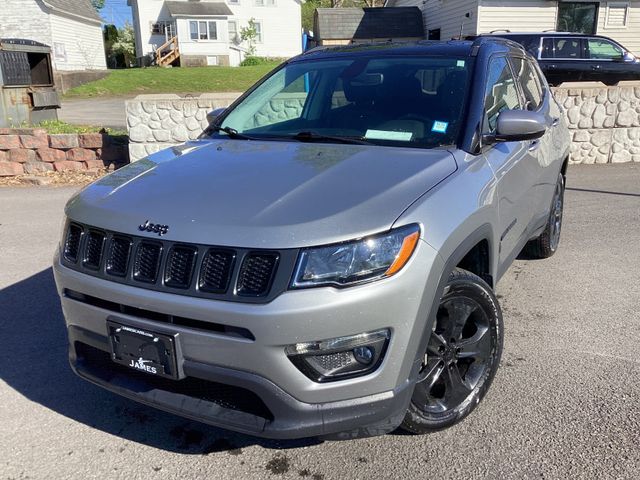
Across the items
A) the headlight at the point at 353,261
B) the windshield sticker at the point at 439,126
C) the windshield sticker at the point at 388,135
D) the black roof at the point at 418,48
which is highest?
the black roof at the point at 418,48

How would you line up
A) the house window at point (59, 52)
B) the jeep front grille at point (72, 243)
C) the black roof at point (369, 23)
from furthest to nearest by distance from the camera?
the house window at point (59, 52)
the black roof at point (369, 23)
the jeep front grille at point (72, 243)

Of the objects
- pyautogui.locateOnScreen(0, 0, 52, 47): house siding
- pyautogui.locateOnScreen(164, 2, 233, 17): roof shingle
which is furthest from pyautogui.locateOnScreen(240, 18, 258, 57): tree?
pyautogui.locateOnScreen(0, 0, 52, 47): house siding

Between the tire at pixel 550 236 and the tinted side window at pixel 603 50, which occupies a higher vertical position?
the tinted side window at pixel 603 50

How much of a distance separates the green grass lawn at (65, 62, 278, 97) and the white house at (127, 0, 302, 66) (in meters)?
7.95

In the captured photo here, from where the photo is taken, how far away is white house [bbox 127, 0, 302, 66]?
39.8 m

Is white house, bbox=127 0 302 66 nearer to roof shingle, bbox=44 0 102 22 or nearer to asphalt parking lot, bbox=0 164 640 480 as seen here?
roof shingle, bbox=44 0 102 22

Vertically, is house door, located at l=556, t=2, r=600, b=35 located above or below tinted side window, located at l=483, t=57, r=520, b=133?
above

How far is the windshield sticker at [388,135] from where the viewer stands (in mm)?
3246

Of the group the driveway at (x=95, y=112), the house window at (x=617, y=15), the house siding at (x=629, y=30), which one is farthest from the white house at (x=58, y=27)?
the house window at (x=617, y=15)

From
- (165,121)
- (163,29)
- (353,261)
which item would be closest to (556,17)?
(165,121)

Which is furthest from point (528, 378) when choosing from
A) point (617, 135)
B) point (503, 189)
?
point (617, 135)

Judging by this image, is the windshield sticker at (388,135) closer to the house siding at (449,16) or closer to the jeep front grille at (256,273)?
the jeep front grille at (256,273)

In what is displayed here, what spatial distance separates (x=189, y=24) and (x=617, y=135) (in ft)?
115

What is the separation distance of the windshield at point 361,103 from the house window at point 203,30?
38.7 m
